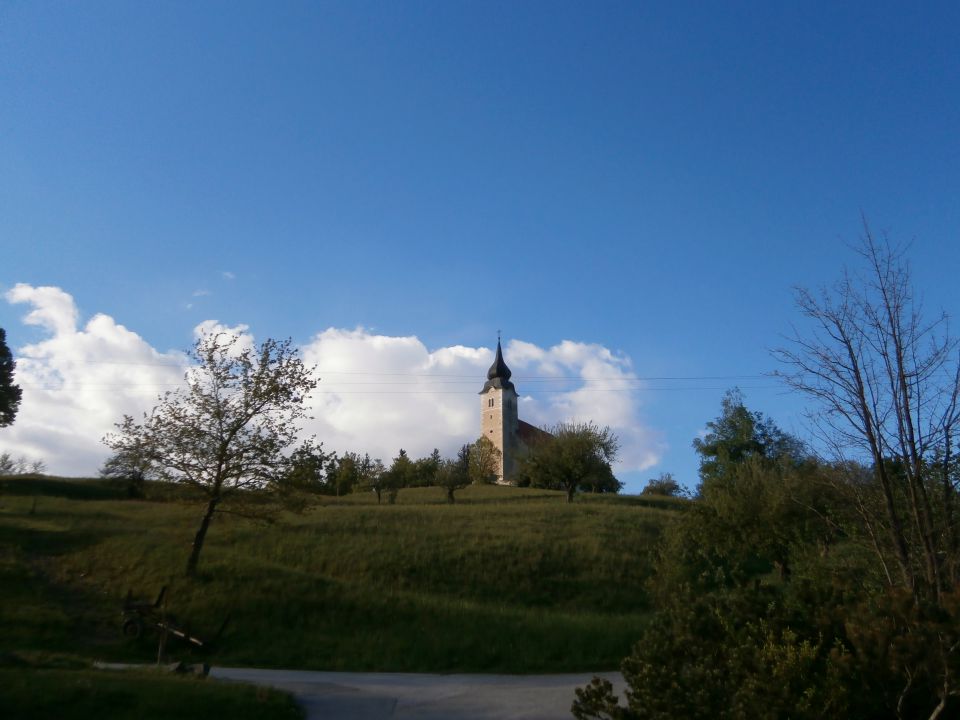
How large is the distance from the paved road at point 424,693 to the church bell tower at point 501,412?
10354cm

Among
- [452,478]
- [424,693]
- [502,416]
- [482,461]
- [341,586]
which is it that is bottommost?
[424,693]

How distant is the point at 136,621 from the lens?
19031 millimetres

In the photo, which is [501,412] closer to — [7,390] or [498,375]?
[498,375]

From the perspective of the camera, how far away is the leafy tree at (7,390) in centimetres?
4841

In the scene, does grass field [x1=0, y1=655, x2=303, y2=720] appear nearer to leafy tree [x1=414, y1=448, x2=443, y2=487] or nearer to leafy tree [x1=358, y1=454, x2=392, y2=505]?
leafy tree [x1=358, y1=454, x2=392, y2=505]

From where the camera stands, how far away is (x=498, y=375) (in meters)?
128

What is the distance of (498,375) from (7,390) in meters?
86.5

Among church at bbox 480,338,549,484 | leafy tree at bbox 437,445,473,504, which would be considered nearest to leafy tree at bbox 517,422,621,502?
leafy tree at bbox 437,445,473,504

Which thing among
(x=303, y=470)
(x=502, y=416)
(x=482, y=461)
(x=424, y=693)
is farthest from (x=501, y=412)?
(x=424, y=693)

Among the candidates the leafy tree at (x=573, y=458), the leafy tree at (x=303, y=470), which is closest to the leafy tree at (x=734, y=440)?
the leafy tree at (x=573, y=458)

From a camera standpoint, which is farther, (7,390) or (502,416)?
(502,416)

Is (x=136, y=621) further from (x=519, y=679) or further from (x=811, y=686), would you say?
(x=811, y=686)

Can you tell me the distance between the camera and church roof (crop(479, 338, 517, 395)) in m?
127

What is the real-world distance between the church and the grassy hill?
274 ft
